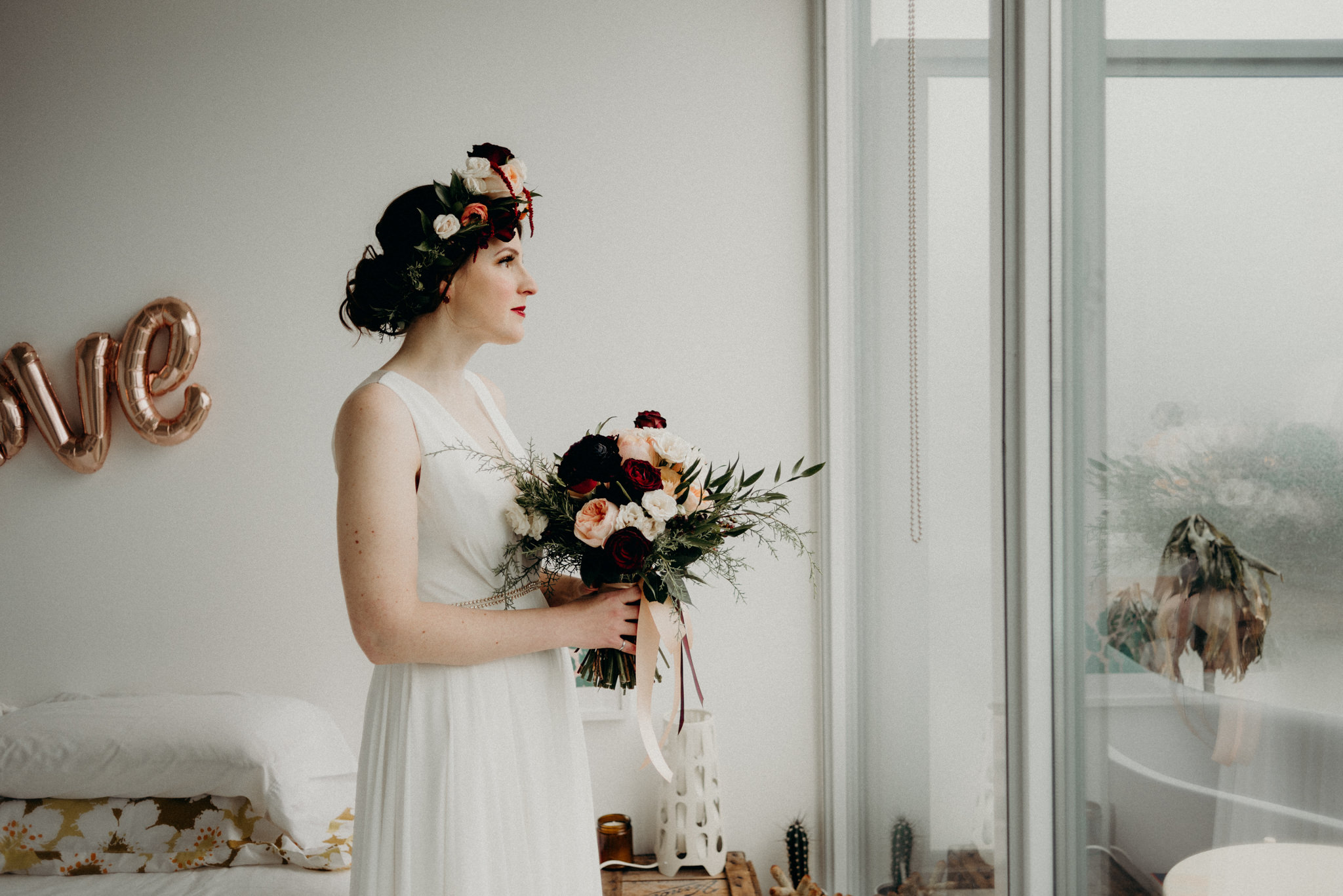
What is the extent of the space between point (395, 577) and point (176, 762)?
1.20 meters

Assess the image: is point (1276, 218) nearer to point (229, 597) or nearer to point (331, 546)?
point (331, 546)

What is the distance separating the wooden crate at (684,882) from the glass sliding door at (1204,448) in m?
1.25

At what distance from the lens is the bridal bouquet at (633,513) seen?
1.10 metres

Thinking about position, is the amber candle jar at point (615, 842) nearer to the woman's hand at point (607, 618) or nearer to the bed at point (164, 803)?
the bed at point (164, 803)

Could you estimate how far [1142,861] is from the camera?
823 millimetres

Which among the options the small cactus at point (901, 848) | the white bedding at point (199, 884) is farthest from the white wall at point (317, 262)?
the small cactus at point (901, 848)

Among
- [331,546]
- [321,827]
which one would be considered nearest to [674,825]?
[321,827]

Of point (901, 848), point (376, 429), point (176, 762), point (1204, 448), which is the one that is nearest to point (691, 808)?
point (901, 848)

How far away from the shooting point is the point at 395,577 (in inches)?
44.1

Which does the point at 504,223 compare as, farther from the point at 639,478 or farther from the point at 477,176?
the point at 639,478

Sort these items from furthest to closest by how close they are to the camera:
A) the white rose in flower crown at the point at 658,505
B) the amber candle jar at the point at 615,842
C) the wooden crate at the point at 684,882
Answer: the amber candle jar at the point at 615,842 < the wooden crate at the point at 684,882 < the white rose in flower crown at the point at 658,505

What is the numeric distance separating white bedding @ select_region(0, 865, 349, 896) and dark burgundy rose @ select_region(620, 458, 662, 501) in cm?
123

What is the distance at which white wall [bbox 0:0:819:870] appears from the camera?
230cm

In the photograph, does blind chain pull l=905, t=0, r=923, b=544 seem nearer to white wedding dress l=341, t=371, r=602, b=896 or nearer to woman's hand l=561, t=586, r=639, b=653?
woman's hand l=561, t=586, r=639, b=653
